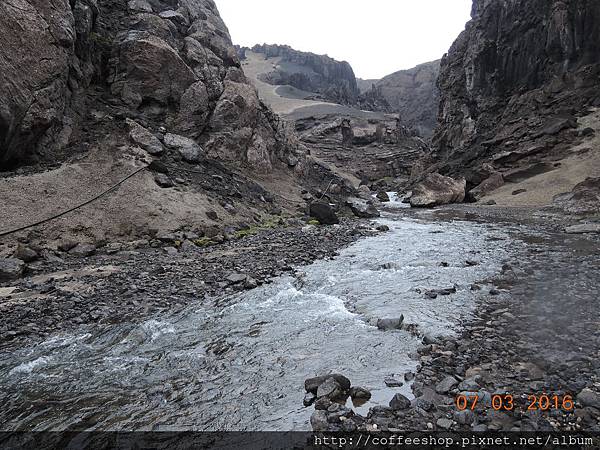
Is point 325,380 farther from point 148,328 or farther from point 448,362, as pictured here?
point 148,328

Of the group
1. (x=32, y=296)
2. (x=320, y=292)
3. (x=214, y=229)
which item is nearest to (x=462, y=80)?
(x=214, y=229)

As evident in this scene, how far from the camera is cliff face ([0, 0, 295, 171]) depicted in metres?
17.2

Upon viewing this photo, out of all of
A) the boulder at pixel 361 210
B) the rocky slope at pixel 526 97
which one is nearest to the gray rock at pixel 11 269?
the boulder at pixel 361 210

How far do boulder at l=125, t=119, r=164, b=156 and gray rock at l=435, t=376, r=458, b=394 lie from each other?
1954 cm

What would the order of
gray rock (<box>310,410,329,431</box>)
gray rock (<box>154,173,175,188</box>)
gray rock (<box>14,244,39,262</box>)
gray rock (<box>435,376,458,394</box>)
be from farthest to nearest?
1. gray rock (<box>154,173,175,188</box>)
2. gray rock (<box>14,244,39,262</box>)
3. gray rock (<box>435,376,458,394</box>)
4. gray rock (<box>310,410,329,431</box>)

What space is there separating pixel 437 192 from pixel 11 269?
39.5m

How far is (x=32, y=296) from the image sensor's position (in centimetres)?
1009

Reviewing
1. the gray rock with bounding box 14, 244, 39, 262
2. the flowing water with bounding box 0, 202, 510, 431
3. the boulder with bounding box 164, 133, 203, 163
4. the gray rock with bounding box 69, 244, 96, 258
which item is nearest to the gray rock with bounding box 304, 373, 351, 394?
the flowing water with bounding box 0, 202, 510, 431

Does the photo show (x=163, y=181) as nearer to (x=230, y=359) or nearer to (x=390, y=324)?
(x=230, y=359)

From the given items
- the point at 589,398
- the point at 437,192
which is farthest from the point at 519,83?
the point at 589,398

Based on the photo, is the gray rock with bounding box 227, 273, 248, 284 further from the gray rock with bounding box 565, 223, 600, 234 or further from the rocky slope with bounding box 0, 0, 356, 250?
the gray rock with bounding box 565, 223, 600, 234

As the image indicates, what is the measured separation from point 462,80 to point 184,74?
60179mm
